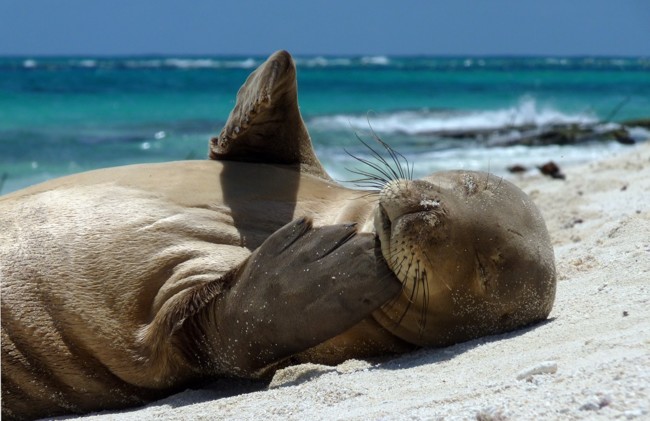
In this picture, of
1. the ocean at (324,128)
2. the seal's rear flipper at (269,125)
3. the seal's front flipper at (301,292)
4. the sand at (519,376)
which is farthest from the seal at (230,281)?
the ocean at (324,128)

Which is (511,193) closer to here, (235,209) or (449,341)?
Result: (449,341)

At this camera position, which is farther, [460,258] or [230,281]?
[230,281]

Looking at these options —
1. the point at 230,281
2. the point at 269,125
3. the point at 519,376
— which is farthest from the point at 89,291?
the point at 519,376

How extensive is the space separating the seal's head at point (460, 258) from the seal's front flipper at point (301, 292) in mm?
107

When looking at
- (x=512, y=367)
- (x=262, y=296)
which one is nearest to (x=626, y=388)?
(x=512, y=367)

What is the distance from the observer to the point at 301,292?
3637 mm

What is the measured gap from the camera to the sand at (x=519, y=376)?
8.38ft

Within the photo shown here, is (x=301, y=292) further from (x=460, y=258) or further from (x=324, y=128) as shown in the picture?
(x=324, y=128)

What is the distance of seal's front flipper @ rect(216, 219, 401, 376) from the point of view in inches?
142

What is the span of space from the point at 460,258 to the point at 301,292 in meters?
0.61

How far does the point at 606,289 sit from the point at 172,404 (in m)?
1.78

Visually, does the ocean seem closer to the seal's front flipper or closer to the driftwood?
the driftwood

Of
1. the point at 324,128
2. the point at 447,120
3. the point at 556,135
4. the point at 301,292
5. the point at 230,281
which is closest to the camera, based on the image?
the point at 301,292

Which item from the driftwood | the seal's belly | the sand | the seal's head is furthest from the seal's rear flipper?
the driftwood
